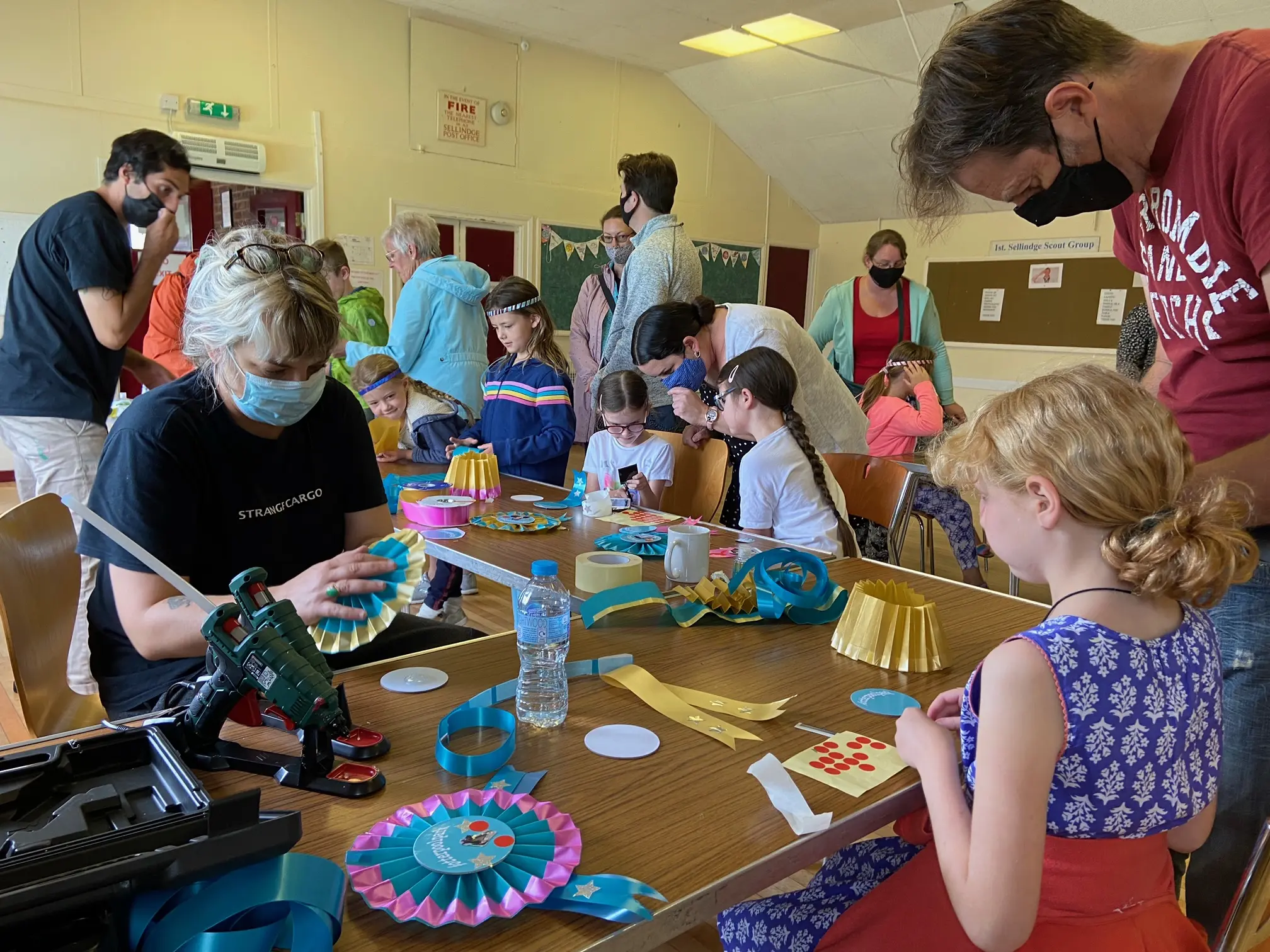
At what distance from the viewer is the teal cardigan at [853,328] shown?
4367 mm

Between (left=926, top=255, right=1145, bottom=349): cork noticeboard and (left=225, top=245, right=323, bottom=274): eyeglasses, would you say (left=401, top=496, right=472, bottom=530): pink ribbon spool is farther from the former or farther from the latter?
(left=926, top=255, right=1145, bottom=349): cork noticeboard

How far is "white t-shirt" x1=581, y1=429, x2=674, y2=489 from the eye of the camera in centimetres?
325

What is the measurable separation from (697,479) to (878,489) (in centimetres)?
69

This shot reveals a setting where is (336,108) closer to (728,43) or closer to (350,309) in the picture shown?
(350,309)

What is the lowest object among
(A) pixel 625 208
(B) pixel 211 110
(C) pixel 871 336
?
(C) pixel 871 336

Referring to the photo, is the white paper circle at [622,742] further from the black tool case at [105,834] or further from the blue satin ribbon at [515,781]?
the black tool case at [105,834]

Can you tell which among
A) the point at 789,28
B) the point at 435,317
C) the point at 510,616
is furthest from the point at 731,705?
the point at 789,28

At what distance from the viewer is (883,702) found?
4.18ft

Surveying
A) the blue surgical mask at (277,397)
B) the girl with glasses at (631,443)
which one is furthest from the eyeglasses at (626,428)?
the blue surgical mask at (277,397)

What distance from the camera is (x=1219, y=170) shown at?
120 cm

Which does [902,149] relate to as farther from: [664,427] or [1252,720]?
[664,427]

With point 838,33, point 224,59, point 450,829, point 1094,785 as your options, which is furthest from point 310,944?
point 838,33

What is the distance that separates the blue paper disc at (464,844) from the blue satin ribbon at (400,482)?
1.84 m

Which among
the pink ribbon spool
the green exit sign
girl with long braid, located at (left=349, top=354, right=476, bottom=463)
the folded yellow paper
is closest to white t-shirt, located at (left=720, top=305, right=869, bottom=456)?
the pink ribbon spool
